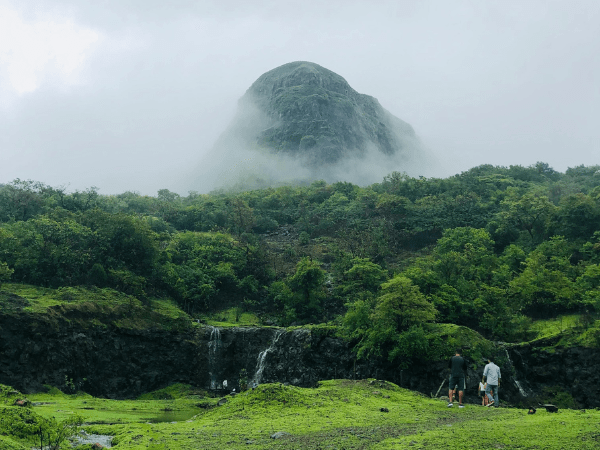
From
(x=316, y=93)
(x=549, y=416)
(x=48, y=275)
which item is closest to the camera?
(x=549, y=416)

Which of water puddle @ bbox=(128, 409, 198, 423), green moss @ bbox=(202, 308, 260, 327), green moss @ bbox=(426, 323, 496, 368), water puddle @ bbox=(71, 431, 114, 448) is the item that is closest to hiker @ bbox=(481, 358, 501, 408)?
green moss @ bbox=(426, 323, 496, 368)

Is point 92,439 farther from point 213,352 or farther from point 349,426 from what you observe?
point 213,352

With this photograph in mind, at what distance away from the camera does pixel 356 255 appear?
56062 millimetres

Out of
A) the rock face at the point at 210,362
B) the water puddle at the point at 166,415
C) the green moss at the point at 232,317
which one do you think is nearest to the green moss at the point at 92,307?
the rock face at the point at 210,362

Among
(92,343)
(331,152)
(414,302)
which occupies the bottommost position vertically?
(92,343)

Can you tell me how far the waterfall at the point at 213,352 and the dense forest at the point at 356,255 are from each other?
27.1ft

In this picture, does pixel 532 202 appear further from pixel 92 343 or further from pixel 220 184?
pixel 220 184

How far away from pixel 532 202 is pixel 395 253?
18504mm

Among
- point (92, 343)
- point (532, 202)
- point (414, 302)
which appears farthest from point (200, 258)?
point (532, 202)

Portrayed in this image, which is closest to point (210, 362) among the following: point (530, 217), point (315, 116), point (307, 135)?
point (530, 217)

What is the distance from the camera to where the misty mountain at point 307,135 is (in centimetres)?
14193

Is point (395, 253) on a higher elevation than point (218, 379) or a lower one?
higher

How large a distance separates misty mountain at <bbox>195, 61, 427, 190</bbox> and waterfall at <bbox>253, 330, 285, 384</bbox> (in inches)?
3551

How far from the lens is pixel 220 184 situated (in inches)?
5507
